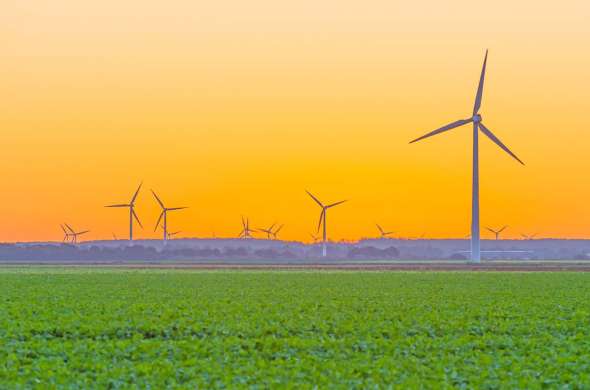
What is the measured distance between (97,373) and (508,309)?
23349 mm

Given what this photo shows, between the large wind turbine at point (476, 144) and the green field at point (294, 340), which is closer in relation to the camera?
the green field at point (294, 340)

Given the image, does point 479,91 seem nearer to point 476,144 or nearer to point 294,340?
point 476,144

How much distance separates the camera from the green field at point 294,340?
23016mm

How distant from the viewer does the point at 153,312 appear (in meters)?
38.9

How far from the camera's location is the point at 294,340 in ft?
95.1

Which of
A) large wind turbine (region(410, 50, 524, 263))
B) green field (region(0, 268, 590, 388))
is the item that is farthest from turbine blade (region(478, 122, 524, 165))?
green field (region(0, 268, 590, 388))

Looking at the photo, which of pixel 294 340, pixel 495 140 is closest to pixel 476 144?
pixel 495 140

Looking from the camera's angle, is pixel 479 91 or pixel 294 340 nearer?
pixel 294 340

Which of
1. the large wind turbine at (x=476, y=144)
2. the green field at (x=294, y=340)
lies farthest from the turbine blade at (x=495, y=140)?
the green field at (x=294, y=340)

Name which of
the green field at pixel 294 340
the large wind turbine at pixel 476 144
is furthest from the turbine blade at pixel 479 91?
the green field at pixel 294 340

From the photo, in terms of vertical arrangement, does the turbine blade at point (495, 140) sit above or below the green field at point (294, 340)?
above

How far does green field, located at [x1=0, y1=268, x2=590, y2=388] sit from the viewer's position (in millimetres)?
23016

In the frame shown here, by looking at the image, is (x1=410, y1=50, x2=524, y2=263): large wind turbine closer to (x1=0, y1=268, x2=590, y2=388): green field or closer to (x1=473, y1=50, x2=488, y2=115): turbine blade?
(x1=473, y1=50, x2=488, y2=115): turbine blade

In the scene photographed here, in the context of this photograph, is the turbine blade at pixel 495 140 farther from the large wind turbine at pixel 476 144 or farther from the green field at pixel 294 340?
the green field at pixel 294 340
